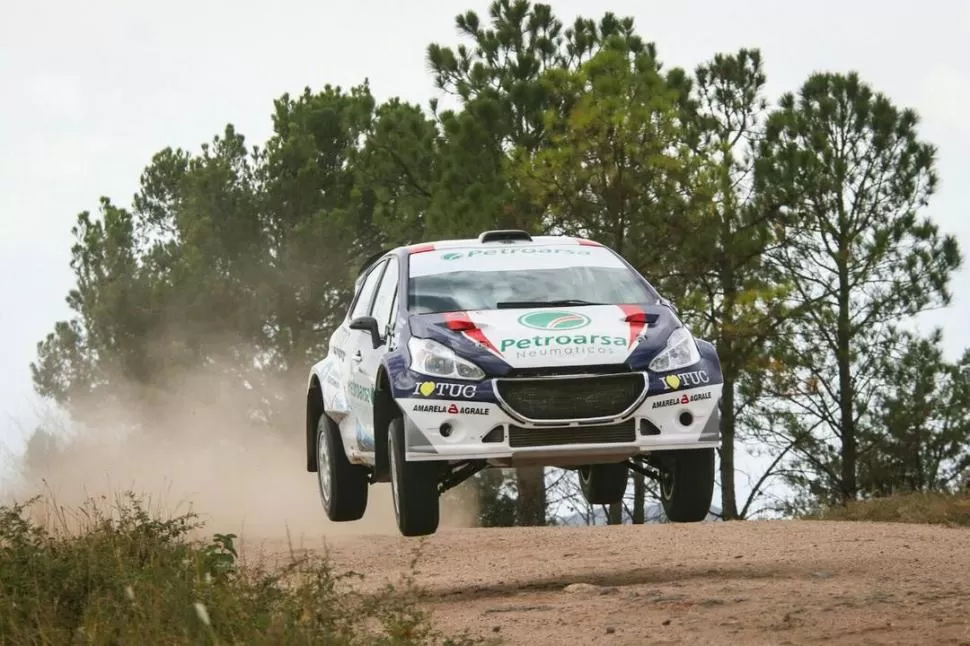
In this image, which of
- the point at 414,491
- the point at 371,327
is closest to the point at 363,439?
the point at 371,327

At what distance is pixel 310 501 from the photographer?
36.2 meters

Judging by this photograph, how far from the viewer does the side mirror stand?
10883 millimetres

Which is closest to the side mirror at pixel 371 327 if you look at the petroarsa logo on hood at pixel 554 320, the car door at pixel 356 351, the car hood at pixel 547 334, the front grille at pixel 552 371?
the car door at pixel 356 351

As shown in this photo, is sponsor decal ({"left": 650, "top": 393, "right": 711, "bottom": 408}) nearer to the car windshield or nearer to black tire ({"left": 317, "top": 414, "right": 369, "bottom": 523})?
the car windshield

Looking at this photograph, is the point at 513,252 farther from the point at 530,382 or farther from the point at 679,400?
the point at 679,400

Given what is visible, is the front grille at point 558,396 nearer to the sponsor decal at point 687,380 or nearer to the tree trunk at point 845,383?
the sponsor decal at point 687,380

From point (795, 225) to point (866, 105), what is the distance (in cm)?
396

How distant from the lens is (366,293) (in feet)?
41.0

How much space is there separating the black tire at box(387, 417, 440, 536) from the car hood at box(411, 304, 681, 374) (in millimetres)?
668

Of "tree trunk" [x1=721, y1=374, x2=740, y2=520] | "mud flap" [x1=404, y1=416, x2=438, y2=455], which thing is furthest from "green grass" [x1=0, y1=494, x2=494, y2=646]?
"tree trunk" [x1=721, y1=374, x2=740, y2=520]

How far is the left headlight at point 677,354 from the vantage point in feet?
33.3

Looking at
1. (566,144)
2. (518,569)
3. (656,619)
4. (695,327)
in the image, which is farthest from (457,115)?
(656,619)

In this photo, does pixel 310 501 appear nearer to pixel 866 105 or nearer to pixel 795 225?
pixel 795 225

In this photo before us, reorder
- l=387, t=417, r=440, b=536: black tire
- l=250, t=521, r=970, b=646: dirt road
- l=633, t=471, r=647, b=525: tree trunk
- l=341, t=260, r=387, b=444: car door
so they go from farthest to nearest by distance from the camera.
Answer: l=633, t=471, r=647, b=525: tree trunk < l=341, t=260, r=387, b=444: car door < l=387, t=417, r=440, b=536: black tire < l=250, t=521, r=970, b=646: dirt road
